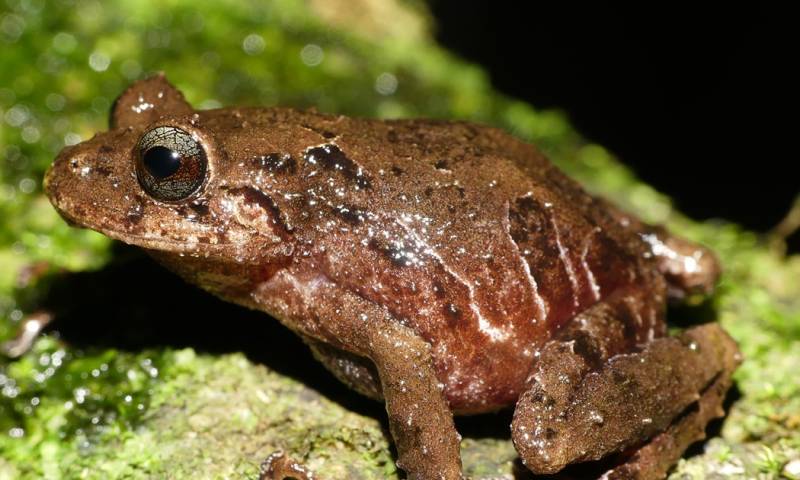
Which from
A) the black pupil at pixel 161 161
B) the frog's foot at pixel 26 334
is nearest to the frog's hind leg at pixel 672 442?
the black pupil at pixel 161 161

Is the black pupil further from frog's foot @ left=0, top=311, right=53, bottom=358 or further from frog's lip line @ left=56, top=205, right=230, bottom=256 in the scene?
frog's foot @ left=0, top=311, right=53, bottom=358

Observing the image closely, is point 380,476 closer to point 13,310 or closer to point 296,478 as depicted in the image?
point 296,478

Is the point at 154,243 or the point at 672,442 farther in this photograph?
the point at 672,442

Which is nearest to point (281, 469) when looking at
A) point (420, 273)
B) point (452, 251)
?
point (420, 273)

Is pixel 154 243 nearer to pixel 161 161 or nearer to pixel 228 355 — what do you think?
pixel 161 161

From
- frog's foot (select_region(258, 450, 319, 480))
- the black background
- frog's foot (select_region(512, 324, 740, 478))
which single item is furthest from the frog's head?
the black background
